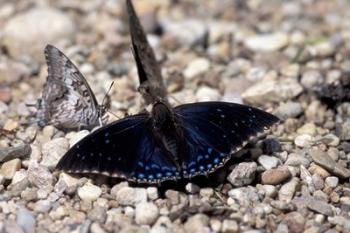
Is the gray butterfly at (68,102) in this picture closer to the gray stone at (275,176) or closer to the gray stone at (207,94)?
the gray stone at (207,94)

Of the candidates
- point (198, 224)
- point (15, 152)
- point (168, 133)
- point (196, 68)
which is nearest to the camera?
point (198, 224)

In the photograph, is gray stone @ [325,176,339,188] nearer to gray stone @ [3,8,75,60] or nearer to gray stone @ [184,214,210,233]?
gray stone @ [184,214,210,233]

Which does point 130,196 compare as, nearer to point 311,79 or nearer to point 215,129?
point 215,129

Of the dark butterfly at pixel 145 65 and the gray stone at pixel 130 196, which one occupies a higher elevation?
the dark butterfly at pixel 145 65

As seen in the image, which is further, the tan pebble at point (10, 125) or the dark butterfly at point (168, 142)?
the tan pebble at point (10, 125)

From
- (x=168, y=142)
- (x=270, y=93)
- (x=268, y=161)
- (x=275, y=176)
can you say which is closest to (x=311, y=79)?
(x=270, y=93)

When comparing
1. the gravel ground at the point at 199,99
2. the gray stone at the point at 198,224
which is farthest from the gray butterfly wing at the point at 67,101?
the gray stone at the point at 198,224

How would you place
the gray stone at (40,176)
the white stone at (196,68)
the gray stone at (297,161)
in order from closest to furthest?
the gray stone at (40,176) → the gray stone at (297,161) → the white stone at (196,68)
